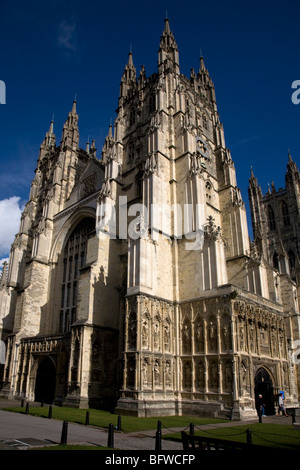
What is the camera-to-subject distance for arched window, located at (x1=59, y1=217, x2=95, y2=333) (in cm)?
2984

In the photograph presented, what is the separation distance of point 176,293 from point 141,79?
24604 millimetres

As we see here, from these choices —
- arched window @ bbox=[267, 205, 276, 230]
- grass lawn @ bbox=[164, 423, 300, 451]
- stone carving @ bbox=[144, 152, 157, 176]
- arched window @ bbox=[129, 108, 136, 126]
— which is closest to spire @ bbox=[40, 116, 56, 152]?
arched window @ bbox=[129, 108, 136, 126]

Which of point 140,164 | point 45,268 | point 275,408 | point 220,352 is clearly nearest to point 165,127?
point 140,164

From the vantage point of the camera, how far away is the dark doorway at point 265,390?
66.5 feet

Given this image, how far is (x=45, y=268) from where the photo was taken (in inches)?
1284

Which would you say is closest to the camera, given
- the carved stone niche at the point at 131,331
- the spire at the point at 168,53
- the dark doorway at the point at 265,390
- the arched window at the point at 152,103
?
the carved stone niche at the point at 131,331

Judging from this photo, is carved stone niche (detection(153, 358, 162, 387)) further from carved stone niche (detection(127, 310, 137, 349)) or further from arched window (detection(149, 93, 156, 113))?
arched window (detection(149, 93, 156, 113))

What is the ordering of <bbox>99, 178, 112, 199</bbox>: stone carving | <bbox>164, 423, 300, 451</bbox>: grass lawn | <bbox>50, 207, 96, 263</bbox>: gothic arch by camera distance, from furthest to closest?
1. <bbox>50, 207, 96, 263</bbox>: gothic arch
2. <bbox>99, 178, 112, 199</bbox>: stone carving
3. <bbox>164, 423, 300, 451</bbox>: grass lawn

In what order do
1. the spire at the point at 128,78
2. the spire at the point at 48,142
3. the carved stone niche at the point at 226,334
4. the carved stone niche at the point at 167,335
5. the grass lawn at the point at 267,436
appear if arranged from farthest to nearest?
1. the spire at the point at 48,142
2. the spire at the point at 128,78
3. the carved stone niche at the point at 167,335
4. the carved stone niche at the point at 226,334
5. the grass lawn at the point at 267,436

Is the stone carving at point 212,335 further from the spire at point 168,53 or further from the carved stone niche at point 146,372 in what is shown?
the spire at point 168,53

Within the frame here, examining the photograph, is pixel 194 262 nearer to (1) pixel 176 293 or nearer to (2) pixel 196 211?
(1) pixel 176 293

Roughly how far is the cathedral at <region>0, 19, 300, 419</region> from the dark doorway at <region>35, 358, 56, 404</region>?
0.10 metres

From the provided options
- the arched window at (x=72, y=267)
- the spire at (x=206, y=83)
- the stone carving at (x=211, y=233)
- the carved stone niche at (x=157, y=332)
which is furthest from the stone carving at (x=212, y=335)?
the spire at (x=206, y=83)

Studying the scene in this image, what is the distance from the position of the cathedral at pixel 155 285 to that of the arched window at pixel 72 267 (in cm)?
14
